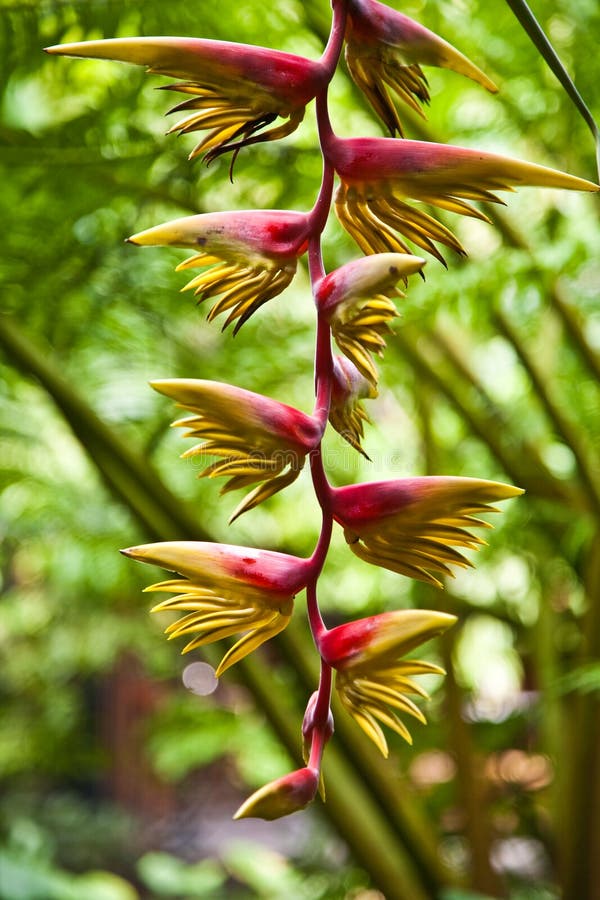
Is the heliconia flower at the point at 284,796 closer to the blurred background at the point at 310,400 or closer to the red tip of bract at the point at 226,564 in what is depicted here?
the red tip of bract at the point at 226,564

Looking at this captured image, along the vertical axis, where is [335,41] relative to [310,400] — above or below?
above

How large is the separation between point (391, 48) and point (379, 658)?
4.4 inches

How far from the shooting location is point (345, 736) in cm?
74

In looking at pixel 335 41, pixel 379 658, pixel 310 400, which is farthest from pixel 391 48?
pixel 310 400

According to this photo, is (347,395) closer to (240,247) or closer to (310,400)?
(240,247)

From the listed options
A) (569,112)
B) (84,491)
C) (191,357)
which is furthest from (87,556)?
(569,112)

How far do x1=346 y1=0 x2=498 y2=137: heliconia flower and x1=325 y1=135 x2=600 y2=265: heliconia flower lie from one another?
0.02m

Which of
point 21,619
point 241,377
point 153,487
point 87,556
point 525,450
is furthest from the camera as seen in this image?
point 21,619

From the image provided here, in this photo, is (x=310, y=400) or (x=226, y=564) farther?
(x=310, y=400)

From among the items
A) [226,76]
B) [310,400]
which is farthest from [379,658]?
[310,400]

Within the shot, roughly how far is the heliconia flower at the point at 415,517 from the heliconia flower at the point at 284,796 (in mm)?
41

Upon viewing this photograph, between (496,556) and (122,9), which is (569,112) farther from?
(496,556)

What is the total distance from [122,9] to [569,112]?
380 mm

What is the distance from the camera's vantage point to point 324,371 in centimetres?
16
